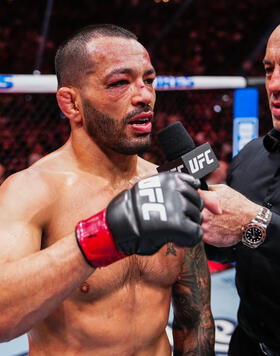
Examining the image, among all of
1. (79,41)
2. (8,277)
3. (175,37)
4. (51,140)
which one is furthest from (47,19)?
(8,277)

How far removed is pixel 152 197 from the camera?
2.43ft

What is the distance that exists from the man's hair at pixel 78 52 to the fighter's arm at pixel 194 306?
0.54 m

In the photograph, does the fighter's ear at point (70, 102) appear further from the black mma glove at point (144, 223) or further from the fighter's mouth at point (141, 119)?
the black mma glove at point (144, 223)

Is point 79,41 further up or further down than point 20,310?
further up

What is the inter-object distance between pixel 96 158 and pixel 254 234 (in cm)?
48

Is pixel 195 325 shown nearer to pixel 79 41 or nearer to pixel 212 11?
pixel 79 41

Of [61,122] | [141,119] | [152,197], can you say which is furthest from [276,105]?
[61,122]

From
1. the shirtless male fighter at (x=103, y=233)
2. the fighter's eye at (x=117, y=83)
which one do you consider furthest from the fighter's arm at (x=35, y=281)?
the fighter's eye at (x=117, y=83)

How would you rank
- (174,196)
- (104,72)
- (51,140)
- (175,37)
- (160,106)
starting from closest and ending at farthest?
(174,196)
(104,72)
(51,140)
(160,106)
(175,37)

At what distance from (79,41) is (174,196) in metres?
0.52

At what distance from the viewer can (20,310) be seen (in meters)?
0.75

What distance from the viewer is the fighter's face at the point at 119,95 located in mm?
993

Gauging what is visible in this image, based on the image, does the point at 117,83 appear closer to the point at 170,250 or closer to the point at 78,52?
the point at 78,52

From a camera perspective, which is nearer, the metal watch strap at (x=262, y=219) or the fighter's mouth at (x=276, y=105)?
the metal watch strap at (x=262, y=219)
